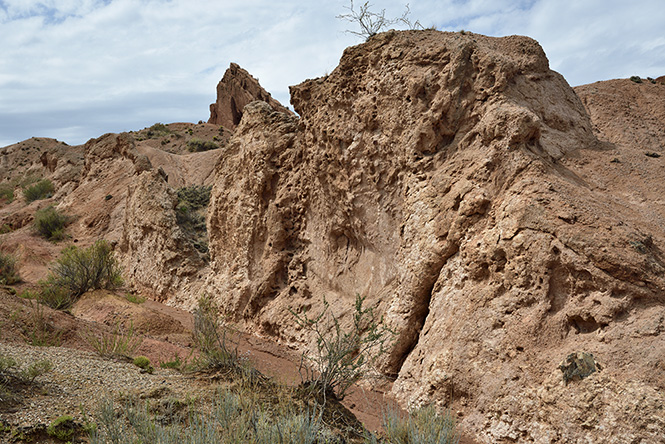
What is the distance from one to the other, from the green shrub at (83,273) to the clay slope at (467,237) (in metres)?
4.33

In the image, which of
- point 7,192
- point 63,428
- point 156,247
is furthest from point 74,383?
point 7,192

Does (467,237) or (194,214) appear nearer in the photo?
(467,237)

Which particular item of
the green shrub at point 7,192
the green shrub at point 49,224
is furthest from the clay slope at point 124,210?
the green shrub at point 7,192

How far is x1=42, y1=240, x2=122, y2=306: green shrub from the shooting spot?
564 inches

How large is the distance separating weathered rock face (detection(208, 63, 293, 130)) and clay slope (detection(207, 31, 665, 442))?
88.1 feet

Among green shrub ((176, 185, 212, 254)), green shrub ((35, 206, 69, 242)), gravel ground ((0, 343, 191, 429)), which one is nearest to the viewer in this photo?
gravel ground ((0, 343, 191, 429))

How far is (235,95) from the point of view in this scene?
42625 millimetres

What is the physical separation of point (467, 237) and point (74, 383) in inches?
218

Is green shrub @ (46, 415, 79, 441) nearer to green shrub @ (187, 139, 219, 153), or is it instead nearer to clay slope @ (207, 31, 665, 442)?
clay slope @ (207, 31, 665, 442)

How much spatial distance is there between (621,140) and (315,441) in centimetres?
1077

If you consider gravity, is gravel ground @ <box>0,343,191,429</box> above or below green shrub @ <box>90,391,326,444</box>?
below

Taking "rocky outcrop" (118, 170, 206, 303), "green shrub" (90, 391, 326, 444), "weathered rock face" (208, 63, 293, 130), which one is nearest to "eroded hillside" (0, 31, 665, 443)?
"rocky outcrop" (118, 170, 206, 303)

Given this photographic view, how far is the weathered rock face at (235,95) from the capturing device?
130 feet

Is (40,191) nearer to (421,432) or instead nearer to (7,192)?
(7,192)
